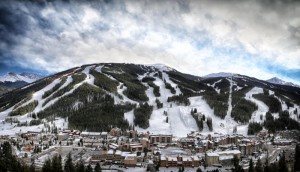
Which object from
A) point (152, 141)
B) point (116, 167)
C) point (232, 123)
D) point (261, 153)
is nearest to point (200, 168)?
point (116, 167)

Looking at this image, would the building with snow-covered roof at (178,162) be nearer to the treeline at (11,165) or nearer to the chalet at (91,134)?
the treeline at (11,165)

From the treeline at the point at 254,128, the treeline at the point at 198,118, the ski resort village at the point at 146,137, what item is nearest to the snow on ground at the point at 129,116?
the ski resort village at the point at 146,137

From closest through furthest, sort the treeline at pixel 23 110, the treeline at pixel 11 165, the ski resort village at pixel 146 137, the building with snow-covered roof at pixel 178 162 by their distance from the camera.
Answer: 1. the treeline at pixel 11 165
2. the ski resort village at pixel 146 137
3. the building with snow-covered roof at pixel 178 162
4. the treeline at pixel 23 110

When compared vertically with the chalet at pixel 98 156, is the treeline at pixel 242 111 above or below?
above

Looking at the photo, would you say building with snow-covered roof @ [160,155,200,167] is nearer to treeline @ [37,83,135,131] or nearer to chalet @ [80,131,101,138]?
chalet @ [80,131,101,138]

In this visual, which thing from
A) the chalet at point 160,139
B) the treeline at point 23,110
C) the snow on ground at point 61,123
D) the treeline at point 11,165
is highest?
the treeline at point 23,110

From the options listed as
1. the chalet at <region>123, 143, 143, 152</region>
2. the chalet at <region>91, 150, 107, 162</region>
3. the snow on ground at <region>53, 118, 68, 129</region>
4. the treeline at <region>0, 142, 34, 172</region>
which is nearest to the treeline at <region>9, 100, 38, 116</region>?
the snow on ground at <region>53, 118, 68, 129</region>

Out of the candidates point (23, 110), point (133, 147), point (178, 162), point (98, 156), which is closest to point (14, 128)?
point (23, 110)
